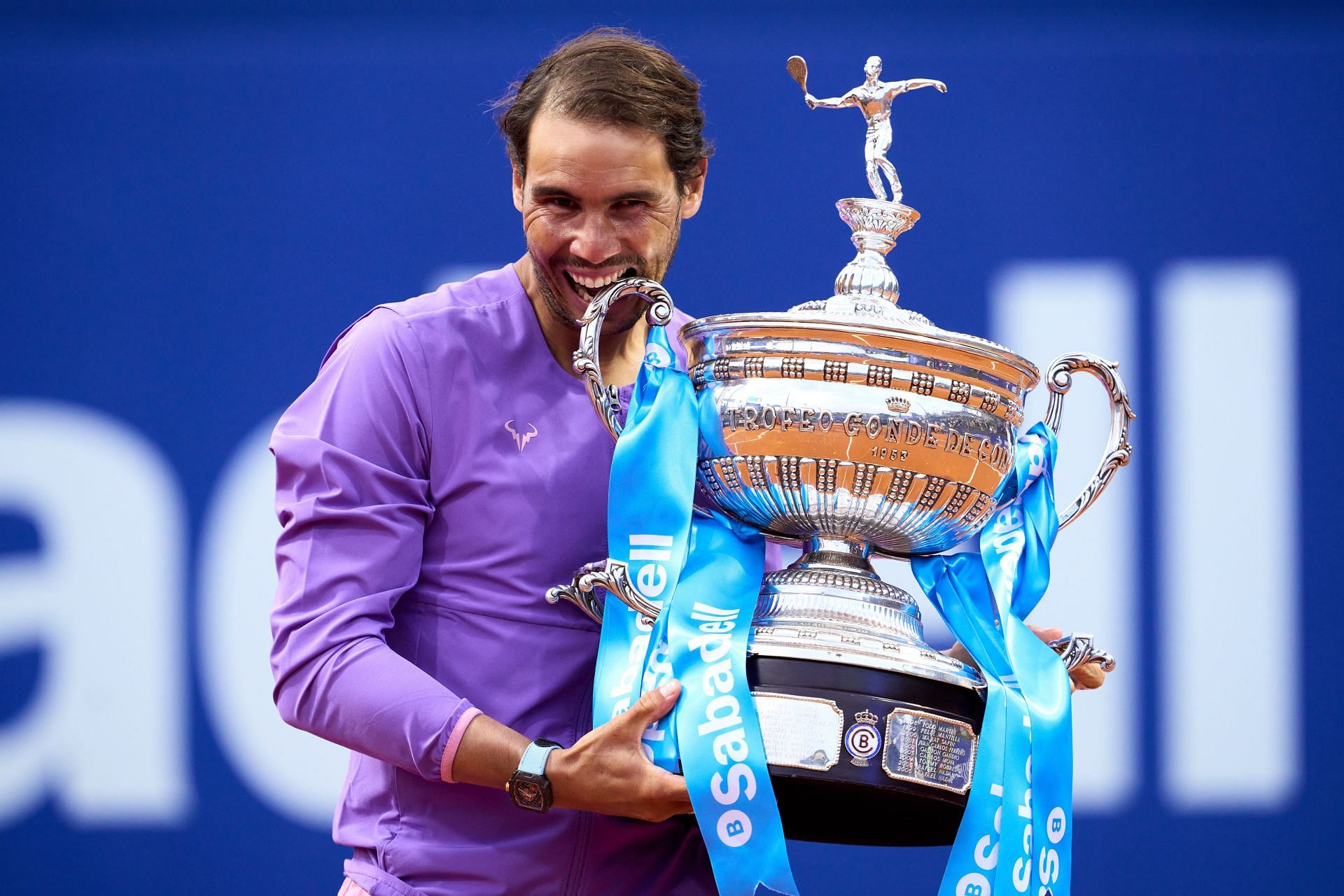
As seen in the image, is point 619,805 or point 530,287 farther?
point 530,287

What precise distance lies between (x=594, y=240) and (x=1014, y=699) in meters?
0.60

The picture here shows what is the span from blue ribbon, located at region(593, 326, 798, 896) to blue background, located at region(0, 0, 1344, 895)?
52.2 inches

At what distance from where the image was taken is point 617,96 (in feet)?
4.80

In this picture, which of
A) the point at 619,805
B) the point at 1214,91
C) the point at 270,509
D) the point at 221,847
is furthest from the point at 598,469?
the point at 1214,91

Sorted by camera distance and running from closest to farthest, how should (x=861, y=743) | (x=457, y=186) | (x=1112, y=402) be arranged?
(x=861, y=743)
(x=1112, y=402)
(x=457, y=186)

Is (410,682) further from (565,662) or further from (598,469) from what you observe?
(598,469)

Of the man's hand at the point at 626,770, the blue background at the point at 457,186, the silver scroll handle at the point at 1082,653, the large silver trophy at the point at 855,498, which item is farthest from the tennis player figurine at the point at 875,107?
the blue background at the point at 457,186

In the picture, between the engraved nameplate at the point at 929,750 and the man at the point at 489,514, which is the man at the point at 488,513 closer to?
the man at the point at 489,514

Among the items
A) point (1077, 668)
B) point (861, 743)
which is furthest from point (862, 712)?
point (1077, 668)

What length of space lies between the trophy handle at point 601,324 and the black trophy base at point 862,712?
0.17 m

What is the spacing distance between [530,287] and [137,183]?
1.52 m

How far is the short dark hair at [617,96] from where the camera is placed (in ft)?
4.79

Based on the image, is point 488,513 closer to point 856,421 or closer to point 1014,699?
point 856,421

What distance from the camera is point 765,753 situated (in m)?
1.22
